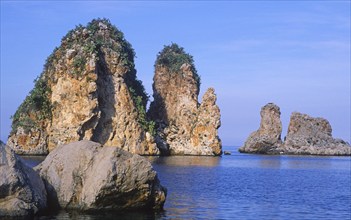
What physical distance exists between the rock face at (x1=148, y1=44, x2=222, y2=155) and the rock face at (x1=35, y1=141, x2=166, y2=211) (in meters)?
78.9

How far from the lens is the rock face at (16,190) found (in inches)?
928

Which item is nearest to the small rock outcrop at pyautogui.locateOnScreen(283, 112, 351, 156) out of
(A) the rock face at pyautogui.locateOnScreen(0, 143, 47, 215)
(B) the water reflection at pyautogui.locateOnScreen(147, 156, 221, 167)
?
(B) the water reflection at pyautogui.locateOnScreen(147, 156, 221, 167)

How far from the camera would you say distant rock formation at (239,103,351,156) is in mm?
140750

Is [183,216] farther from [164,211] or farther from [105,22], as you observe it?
[105,22]

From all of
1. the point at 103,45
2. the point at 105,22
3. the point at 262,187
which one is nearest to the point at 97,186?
the point at 262,187

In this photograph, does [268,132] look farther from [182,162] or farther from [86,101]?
[86,101]

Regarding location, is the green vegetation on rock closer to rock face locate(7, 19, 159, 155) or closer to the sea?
rock face locate(7, 19, 159, 155)

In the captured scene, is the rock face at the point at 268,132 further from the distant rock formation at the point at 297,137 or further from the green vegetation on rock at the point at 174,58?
the green vegetation on rock at the point at 174,58

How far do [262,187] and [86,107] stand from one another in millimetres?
45819

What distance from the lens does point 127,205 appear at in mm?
27234

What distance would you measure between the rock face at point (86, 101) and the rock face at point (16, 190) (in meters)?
60.9

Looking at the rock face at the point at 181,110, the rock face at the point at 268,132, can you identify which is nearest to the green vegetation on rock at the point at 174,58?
the rock face at the point at 181,110

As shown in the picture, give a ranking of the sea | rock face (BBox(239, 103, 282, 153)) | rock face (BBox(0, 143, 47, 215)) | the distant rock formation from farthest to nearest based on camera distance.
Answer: rock face (BBox(239, 103, 282, 153)) < the distant rock formation < the sea < rock face (BBox(0, 143, 47, 215))

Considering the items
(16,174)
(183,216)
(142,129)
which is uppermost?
(142,129)
